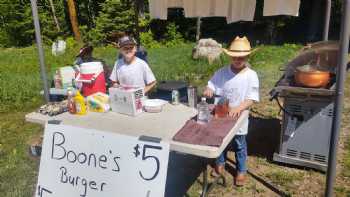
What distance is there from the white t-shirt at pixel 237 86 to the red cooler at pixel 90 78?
3.38ft

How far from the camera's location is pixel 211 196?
3297 mm

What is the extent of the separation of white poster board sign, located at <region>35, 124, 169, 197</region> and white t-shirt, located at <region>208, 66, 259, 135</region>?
1075 millimetres

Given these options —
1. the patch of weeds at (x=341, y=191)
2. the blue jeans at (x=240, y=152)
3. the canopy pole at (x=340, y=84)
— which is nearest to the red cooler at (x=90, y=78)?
the blue jeans at (x=240, y=152)

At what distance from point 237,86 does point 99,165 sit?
1.37 m

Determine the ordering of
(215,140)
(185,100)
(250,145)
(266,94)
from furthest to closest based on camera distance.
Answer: (266,94) < (250,145) < (185,100) < (215,140)

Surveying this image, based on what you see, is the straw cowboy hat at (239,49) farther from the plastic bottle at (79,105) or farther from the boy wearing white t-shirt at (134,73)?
the plastic bottle at (79,105)

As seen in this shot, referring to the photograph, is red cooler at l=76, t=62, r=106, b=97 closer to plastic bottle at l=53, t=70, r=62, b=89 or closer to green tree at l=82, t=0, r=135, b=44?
plastic bottle at l=53, t=70, r=62, b=89

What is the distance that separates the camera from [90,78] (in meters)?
3.25

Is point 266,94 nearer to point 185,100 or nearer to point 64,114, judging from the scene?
point 185,100

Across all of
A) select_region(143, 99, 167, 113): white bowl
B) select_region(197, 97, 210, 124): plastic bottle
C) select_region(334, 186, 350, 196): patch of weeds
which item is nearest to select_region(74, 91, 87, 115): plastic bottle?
select_region(143, 99, 167, 113): white bowl

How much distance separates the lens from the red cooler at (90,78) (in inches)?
128

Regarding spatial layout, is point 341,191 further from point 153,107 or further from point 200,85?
point 200,85

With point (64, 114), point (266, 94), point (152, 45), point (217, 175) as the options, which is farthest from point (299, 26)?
point (64, 114)

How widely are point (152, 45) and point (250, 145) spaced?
10.8 metres
